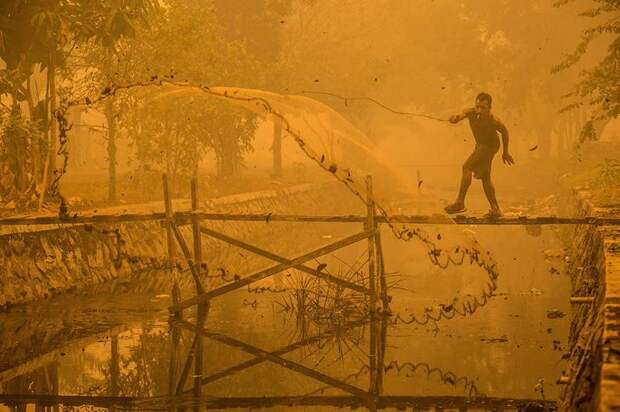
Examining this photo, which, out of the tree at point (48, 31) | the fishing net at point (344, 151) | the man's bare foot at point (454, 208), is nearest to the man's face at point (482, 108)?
the man's bare foot at point (454, 208)

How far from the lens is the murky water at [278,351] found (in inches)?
410

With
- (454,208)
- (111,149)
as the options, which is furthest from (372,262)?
(111,149)

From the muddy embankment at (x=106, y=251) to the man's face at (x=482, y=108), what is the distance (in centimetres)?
473

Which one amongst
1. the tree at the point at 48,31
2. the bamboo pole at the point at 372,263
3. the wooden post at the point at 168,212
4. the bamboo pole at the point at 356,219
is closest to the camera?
the bamboo pole at the point at 372,263

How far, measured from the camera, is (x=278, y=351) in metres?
12.8

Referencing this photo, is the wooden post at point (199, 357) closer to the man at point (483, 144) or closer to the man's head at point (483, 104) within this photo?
the man at point (483, 144)

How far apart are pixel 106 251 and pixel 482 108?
862 cm

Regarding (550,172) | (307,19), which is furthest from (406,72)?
(307,19)

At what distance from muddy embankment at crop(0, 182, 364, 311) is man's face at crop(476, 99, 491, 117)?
4.73 m

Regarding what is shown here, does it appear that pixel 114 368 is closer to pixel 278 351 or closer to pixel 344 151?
pixel 278 351

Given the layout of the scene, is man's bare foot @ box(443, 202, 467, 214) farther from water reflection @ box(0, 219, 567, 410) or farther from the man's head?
water reflection @ box(0, 219, 567, 410)

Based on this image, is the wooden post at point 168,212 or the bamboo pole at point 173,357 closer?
the bamboo pole at point 173,357

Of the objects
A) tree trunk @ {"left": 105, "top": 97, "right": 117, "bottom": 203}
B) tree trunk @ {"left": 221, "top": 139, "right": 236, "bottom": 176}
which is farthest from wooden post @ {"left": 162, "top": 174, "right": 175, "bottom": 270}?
tree trunk @ {"left": 221, "top": 139, "right": 236, "bottom": 176}

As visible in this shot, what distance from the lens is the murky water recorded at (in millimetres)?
10422
